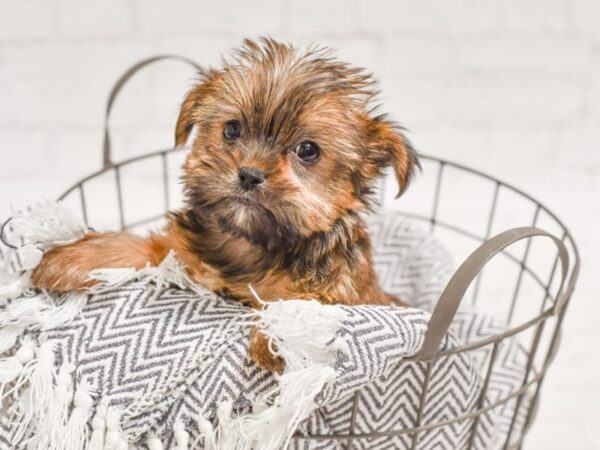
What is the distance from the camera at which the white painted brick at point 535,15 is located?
86.7 inches

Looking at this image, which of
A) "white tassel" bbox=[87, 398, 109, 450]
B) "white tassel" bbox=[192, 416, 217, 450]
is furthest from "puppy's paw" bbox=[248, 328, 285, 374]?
"white tassel" bbox=[87, 398, 109, 450]

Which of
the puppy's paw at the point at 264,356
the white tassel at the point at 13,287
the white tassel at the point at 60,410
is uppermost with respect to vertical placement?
the white tassel at the point at 13,287

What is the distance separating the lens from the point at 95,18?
6.66 ft

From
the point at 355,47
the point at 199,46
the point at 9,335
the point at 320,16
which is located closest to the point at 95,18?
the point at 199,46

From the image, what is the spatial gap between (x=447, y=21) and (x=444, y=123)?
30 centimetres

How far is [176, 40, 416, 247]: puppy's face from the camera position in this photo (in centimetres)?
114

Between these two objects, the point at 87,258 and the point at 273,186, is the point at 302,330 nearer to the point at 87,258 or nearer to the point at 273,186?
the point at 273,186

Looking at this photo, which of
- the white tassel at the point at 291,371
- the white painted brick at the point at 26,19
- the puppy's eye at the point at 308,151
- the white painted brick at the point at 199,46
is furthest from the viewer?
the white painted brick at the point at 199,46

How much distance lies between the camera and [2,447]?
1191mm

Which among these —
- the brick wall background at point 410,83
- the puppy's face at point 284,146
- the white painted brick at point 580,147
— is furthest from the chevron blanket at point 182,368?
the white painted brick at point 580,147

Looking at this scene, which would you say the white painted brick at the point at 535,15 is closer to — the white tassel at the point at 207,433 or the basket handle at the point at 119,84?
the basket handle at the point at 119,84

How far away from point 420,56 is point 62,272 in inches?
52.1

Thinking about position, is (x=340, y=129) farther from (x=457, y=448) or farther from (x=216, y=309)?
(x=457, y=448)

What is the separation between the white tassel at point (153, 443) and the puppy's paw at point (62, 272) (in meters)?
0.25
